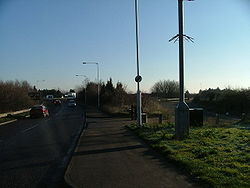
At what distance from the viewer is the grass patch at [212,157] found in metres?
6.70

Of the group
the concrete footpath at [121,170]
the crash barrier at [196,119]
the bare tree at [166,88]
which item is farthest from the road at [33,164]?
the bare tree at [166,88]

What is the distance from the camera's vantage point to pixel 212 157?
8.77 meters

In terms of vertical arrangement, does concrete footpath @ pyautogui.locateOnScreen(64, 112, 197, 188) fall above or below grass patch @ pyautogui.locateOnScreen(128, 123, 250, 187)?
below

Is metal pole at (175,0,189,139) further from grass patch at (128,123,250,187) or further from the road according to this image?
the road

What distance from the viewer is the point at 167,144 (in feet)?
38.1

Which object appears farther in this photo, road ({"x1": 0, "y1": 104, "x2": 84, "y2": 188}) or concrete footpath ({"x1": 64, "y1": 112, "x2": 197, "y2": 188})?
road ({"x1": 0, "y1": 104, "x2": 84, "y2": 188})

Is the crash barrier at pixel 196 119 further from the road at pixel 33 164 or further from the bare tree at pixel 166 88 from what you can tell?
the bare tree at pixel 166 88

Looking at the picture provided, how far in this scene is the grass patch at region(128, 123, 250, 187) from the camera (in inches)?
264

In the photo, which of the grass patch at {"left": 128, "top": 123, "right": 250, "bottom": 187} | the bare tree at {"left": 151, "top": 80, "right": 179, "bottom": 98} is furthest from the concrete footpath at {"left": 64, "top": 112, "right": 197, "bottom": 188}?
the bare tree at {"left": 151, "top": 80, "right": 179, "bottom": 98}

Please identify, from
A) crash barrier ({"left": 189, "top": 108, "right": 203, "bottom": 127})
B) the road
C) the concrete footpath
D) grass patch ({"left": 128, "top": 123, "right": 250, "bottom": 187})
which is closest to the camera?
grass patch ({"left": 128, "top": 123, "right": 250, "bottom": 187})

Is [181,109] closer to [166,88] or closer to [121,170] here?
[121,170]

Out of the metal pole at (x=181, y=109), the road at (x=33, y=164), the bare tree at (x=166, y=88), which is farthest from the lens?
the bare tree at (x=166, y=88)

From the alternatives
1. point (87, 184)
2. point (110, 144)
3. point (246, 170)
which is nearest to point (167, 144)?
point (110, 144)

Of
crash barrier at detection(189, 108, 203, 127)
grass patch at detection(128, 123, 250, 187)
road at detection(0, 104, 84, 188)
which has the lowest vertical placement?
road at detection(0, 104, 84, 188)
